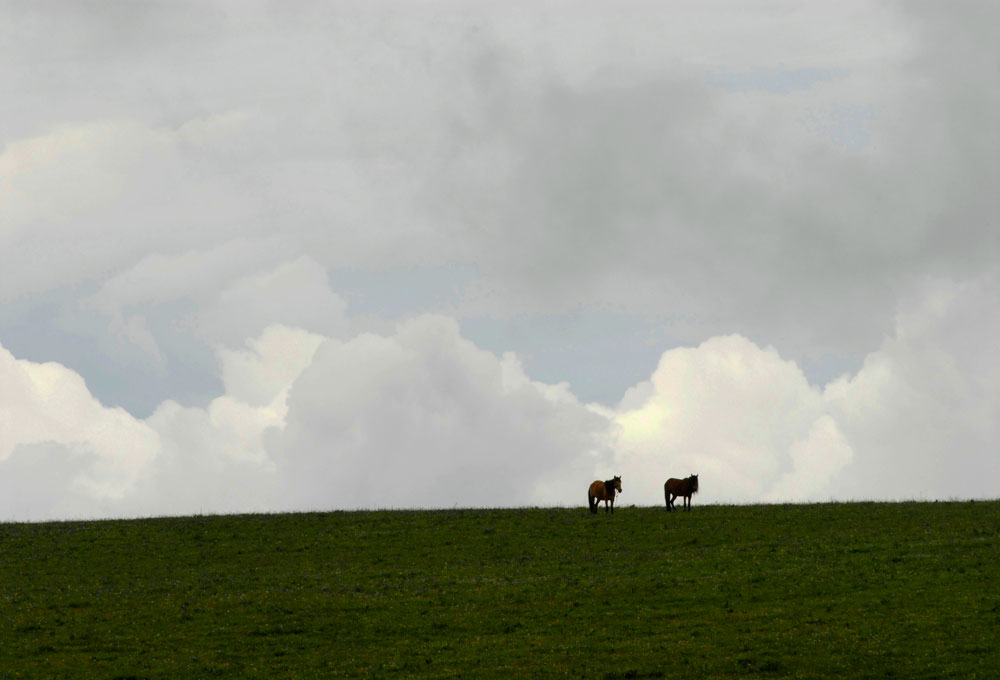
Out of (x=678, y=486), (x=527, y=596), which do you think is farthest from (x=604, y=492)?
(x=527, y=596)

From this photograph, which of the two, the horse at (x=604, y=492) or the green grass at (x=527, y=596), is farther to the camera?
the horse at (x=604, y=492)

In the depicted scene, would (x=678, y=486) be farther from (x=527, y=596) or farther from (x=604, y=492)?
(x=527, y=596)

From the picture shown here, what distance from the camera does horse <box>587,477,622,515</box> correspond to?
58125 millimetres

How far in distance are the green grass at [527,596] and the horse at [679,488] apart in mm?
886

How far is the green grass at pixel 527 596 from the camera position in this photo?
32906 mm

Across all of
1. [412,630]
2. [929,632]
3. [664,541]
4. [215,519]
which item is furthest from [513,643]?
[215,519]

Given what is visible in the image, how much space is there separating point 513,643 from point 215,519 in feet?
104

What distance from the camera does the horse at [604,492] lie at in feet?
191

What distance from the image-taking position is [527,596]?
4062 cm

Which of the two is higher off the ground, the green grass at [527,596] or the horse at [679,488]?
the horse at [679,488]

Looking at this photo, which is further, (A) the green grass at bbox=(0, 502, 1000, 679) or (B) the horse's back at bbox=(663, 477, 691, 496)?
(B) the horse's back at bbox=(663, 477, 691, 496)

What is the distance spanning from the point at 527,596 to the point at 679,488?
20.0m

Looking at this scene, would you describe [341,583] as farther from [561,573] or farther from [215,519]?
[215,519]

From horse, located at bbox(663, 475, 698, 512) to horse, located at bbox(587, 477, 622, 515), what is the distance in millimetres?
2719
